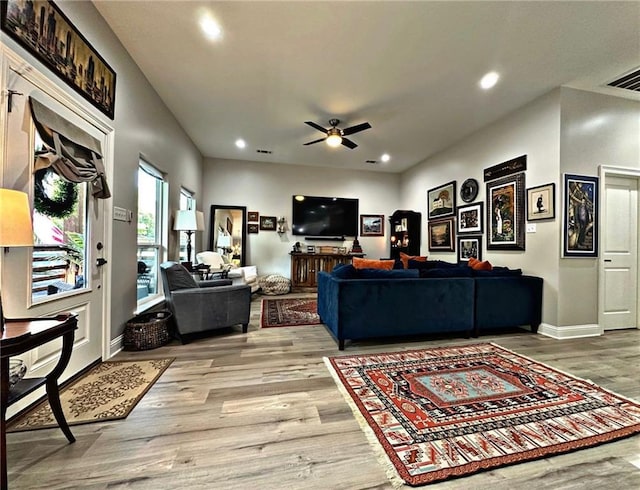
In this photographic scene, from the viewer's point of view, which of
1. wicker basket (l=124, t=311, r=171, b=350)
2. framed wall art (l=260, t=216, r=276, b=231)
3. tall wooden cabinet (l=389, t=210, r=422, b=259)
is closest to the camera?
wicker basket (l=124, t=311, r=171, b=350)

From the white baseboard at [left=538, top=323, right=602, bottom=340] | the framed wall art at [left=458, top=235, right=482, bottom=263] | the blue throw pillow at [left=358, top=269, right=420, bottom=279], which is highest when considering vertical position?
the framed wall art at [left=458, top=235, right=482, bottom=263]

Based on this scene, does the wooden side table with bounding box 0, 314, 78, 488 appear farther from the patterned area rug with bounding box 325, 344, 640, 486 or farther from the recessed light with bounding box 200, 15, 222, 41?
the recessed light with bounding box 200, 15, 222, 41

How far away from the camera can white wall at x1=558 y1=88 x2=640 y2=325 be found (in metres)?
3.15

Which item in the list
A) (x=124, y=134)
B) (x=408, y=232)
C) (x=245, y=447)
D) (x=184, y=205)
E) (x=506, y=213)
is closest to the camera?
(x=245, y=447)

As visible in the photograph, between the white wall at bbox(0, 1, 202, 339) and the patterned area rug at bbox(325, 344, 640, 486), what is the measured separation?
224cm

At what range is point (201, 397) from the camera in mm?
1867

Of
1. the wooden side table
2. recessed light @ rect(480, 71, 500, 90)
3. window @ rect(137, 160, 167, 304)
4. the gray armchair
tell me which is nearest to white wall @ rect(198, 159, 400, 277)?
window @ rect(137, 160, 167, 304)

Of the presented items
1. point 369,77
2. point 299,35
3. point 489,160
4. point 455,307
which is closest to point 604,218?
point 489,160

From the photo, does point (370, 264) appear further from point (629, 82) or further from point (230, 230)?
point (230, 230)

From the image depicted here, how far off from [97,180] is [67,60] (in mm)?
865

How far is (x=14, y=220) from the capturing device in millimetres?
1129

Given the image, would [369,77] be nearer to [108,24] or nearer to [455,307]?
[108,24]

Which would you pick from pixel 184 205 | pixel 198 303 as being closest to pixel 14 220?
pixel 198 303

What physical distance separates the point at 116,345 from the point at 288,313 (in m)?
2.20
